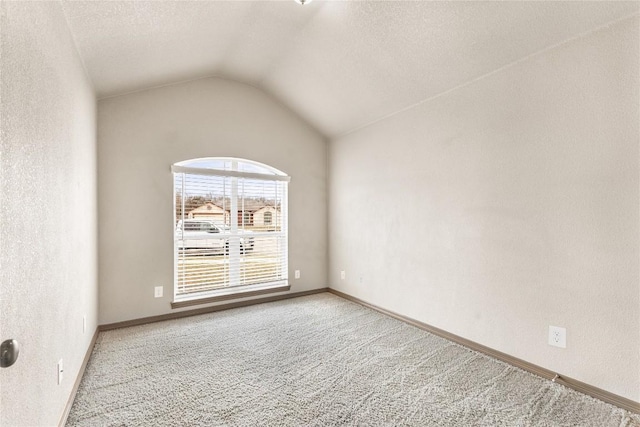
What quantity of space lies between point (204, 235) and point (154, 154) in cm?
105

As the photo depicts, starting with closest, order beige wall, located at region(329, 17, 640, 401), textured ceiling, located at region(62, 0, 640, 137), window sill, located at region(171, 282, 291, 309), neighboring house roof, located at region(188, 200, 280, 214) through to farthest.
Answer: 1. beige wall, located at region(329, 17, 640, 401)
2. textured ceiling, located at region(62, 0, 640, 137)
3. window sill, located at region(171, 282, 291, 309)
4. neighboring house roof, located at region(188, 200, 280, 214)

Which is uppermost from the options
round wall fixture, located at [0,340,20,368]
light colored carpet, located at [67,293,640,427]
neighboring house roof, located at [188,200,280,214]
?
neighboring house roof, located at [188,200,280,214]

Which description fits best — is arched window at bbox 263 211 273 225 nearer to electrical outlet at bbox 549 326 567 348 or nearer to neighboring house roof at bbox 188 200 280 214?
neighboring house roof at bbox 188 200 280 214

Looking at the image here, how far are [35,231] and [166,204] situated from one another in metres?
2.13

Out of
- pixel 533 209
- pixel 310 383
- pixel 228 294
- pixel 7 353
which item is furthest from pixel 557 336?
pixel 228 294

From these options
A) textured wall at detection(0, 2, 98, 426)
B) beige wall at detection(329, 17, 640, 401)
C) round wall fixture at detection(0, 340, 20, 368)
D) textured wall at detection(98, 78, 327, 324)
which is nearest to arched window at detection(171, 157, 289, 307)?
textured wall at detection(98, 78, 327, 324)

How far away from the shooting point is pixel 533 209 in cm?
218

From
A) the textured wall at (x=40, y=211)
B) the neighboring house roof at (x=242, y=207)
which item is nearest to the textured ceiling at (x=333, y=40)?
the textured wall at (x=40, y=211)

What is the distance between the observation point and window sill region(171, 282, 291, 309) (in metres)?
3.41

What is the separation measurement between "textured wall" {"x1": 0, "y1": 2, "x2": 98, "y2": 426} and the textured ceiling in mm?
410

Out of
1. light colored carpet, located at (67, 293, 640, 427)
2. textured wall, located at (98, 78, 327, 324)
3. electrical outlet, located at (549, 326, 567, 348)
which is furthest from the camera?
textured wall, located at (98, 78, 327, 324)

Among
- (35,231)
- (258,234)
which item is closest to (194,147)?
(258,234)

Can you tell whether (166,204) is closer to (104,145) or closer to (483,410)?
(104,145)

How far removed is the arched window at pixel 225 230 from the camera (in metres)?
3.46
